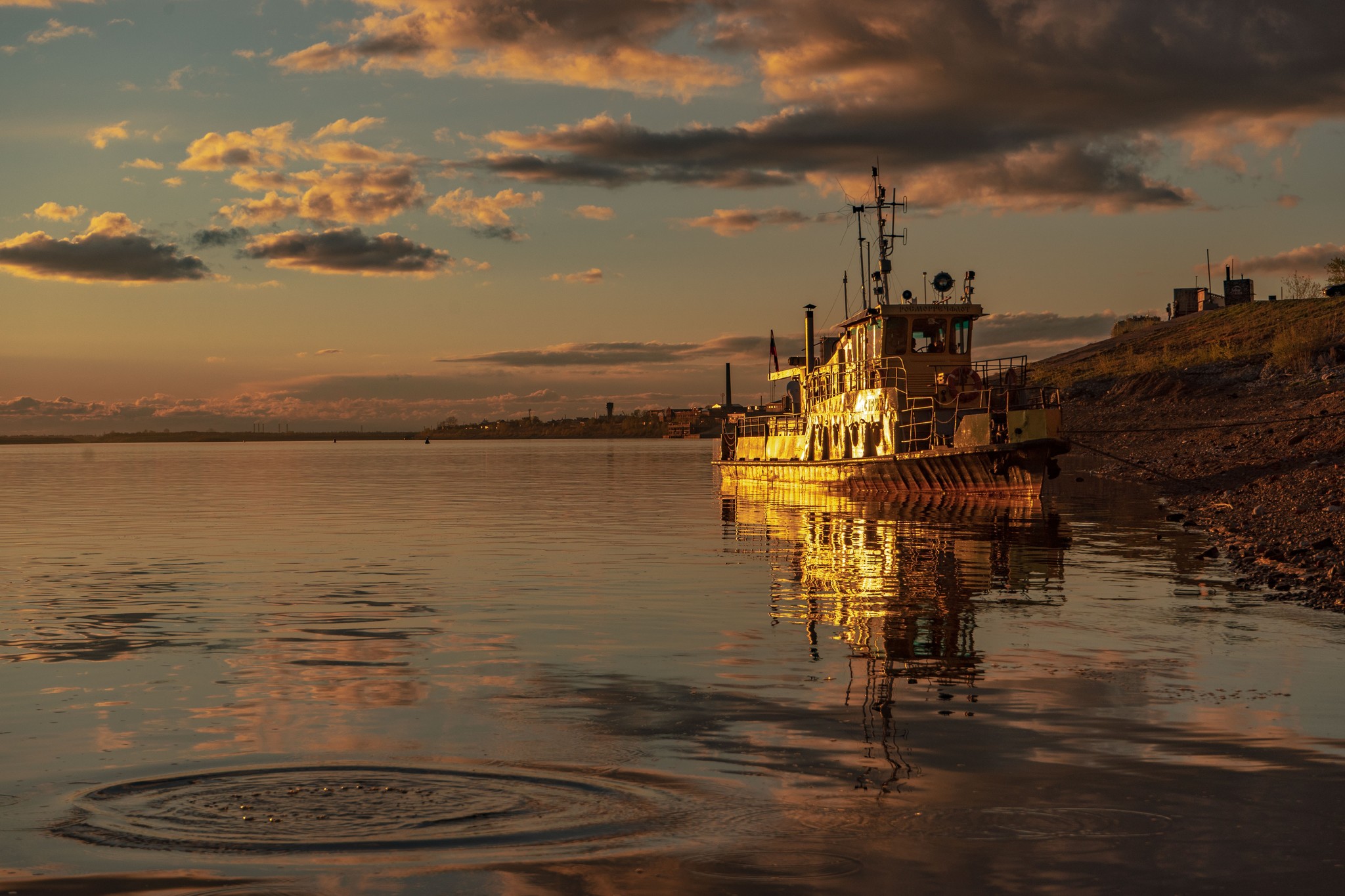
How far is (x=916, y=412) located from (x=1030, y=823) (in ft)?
117

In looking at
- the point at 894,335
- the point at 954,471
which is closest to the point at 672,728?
the point at 954,471

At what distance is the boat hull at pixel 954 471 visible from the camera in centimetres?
3769

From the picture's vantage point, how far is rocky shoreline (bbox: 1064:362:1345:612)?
2100 cm

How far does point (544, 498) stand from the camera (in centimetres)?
5181

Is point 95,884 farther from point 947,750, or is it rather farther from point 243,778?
point 947,750

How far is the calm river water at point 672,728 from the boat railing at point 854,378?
18.6 metres

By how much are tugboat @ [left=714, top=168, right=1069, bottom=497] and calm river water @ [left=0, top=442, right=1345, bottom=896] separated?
13039 mm

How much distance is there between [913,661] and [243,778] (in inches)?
284

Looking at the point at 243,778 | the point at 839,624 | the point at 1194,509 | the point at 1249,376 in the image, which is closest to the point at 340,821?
the point at 243,778

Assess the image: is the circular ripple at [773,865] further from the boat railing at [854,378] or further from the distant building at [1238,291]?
the distant building at [1238,291]

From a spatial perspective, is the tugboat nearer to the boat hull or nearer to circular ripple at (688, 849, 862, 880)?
the boat hull

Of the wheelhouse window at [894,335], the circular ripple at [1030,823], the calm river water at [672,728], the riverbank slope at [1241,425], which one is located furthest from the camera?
the wheelhouse window at [894,335]

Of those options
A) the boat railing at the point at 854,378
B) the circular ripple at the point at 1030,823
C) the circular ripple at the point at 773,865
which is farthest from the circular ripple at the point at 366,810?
the boat railing at the point at 854,378

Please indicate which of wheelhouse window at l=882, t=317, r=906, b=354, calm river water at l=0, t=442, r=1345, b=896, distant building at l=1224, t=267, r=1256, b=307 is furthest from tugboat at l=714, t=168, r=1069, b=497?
distant building at l=1224, t=267, r=1256, b=307
